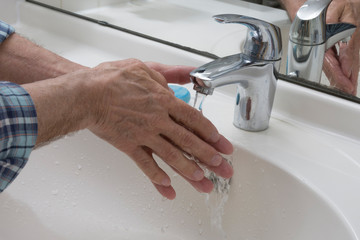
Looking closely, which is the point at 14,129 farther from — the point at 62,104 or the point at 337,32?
the point at 337,32

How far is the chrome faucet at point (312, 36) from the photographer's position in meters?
0.60

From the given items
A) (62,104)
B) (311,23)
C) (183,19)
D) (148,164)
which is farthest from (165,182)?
(183,19)

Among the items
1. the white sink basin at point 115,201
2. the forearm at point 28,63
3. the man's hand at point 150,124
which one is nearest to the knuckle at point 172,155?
the man's hand at point 150,124

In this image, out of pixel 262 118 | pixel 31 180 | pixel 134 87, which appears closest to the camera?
pixel 134 87

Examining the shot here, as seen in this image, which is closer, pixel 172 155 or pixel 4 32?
pixel 172 155

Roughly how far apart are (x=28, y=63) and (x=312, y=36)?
38cm

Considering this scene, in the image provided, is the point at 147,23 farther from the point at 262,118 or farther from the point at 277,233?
the point at 277,233

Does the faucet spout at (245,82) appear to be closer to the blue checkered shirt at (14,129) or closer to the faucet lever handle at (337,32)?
the faucet lever handle at (337,32)

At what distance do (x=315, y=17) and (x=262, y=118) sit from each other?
5.6 inches

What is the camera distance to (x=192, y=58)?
77 centimetres

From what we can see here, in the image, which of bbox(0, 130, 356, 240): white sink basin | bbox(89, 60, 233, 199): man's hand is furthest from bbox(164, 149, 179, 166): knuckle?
bbox(0, 130, 356, 240): white sink basin

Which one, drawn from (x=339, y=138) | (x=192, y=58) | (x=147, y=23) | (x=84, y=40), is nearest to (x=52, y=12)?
(x=84, y=40)

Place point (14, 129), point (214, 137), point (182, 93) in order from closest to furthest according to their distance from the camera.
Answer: point (14, 129)
point (214, 137)
point (182, 93)

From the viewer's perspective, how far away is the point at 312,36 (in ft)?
2.02
